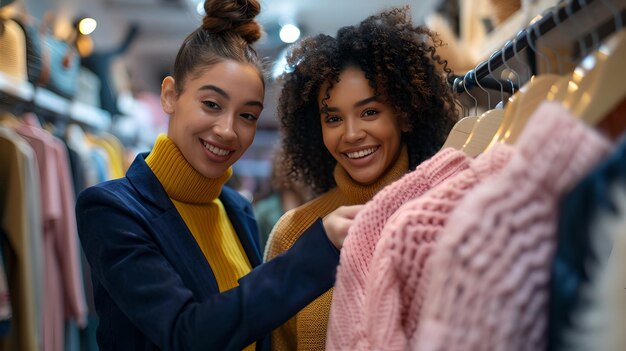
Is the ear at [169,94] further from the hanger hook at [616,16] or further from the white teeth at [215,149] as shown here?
the hanger hook at [616,16]

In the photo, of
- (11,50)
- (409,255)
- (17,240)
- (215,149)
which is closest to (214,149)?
(215,149)

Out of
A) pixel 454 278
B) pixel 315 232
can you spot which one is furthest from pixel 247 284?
pixel 454 278

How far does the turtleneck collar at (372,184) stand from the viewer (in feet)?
3.86

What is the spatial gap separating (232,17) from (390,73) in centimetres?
40

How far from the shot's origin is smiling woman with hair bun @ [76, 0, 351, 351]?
810 millimetres

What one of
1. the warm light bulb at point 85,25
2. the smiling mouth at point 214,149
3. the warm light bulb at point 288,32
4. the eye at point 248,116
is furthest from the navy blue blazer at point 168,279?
the warm light bulb at point 288,32

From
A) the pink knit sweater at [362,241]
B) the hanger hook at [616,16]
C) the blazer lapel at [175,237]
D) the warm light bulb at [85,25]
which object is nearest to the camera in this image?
the hanger hook at [616,16]

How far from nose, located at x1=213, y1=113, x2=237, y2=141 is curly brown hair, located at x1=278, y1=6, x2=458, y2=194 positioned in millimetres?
166

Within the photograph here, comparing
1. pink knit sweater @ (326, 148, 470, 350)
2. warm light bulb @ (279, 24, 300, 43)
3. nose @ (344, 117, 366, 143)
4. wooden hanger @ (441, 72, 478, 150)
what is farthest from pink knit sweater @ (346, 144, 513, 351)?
warm light bulb @ (279, 24, 300, 43)

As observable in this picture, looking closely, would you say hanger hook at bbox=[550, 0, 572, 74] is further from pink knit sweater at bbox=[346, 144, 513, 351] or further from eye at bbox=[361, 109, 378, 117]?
eye at bbox=[361, 109, 378, 117]

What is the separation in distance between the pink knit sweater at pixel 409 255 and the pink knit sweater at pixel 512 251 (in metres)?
0.11

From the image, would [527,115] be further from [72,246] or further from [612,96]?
[72,246]

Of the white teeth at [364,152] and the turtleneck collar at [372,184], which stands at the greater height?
the white teeth at [364,152]

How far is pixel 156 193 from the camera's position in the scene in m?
1.16
